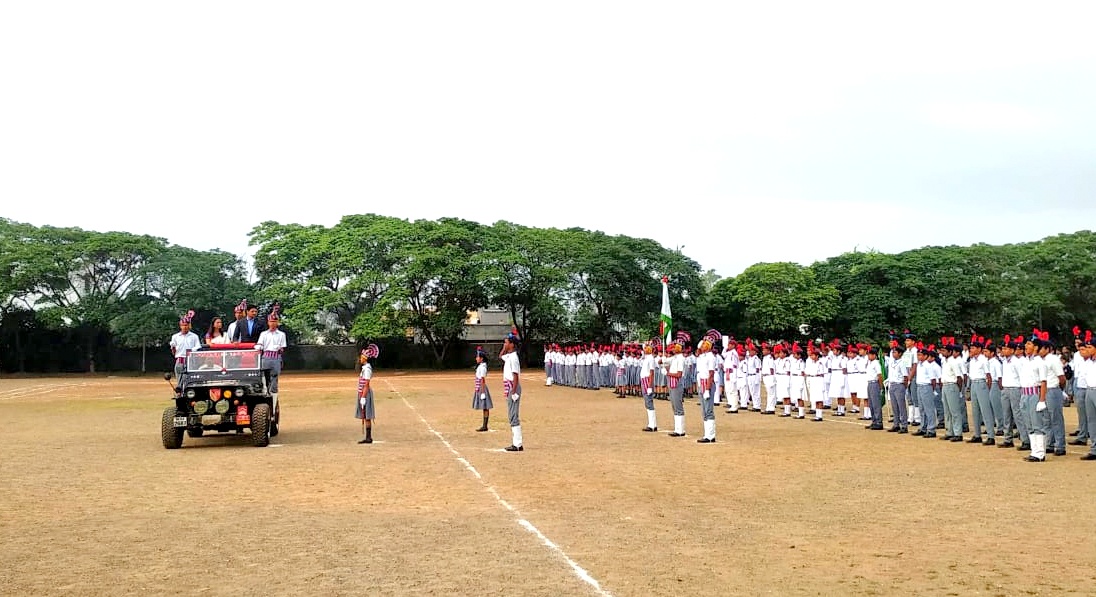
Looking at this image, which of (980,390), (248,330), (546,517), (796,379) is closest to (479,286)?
(796,379)

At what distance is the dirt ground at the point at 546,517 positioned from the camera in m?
7.63

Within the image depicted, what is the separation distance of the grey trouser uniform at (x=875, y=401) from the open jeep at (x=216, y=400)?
13.1m

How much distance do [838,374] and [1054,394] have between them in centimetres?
Result: 971

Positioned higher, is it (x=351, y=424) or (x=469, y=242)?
(x=469, y=242)

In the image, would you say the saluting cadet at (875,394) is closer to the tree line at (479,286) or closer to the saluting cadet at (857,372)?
the saluting cadet at (857,372)

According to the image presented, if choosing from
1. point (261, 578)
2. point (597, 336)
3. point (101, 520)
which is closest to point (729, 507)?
point (261, 578)

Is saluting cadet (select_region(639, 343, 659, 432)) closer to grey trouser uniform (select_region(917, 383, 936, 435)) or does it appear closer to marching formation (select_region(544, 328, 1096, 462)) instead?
marching formation (select_region(544, 328, 1096, 462))

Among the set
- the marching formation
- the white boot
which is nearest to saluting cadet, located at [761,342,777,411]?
the marching formation

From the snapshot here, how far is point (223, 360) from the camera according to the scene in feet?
61.7

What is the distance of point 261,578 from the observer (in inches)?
303

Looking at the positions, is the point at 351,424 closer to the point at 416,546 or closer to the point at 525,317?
the point at 416,546

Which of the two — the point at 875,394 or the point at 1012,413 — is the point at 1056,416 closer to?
the point at 1012,413

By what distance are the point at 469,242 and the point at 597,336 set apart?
1083 centimetres

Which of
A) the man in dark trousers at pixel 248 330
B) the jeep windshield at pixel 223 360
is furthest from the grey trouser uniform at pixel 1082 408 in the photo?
the man in dark trousers at pixel 248 330
